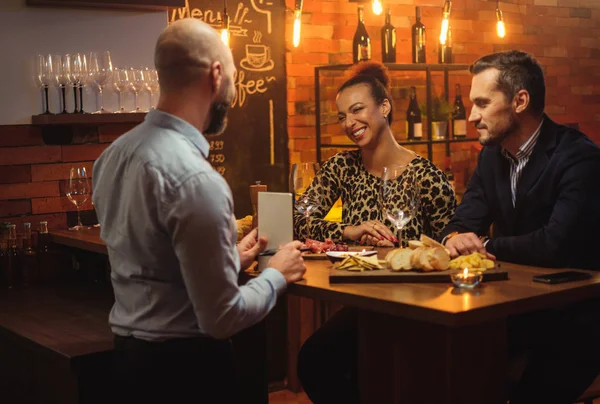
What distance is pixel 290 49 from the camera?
5.75 metres

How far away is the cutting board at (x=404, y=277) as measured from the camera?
252 centimetres

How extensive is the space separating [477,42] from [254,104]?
7.71 feet

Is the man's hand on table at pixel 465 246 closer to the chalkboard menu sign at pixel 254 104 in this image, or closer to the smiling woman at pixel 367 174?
the smiling woman at pixel 367 174

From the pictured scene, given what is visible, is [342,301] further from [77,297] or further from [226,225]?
[77,297]

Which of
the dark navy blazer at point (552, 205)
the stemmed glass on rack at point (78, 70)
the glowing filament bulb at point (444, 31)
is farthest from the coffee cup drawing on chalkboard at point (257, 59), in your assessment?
the dark navy blazer at point (552, 205)

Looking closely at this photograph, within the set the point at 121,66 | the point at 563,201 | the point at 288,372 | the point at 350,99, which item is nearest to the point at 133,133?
the point at 563,201

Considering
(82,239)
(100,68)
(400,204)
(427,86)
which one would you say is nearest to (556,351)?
(400,204)

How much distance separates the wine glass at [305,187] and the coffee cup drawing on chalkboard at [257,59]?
134cm

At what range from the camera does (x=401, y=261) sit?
2623 mm

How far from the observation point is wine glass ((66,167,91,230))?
160 inches

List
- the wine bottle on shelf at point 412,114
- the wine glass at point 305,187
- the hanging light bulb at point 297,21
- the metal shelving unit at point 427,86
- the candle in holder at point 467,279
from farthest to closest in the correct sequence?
1. the wine bottle on shelf at point 412,114
2. the metal shelving unit at point 427,86
3. the hanging light bulb at point 297,21
4. the wine glass at point 305,187
5. the candle in holder at point 467,279

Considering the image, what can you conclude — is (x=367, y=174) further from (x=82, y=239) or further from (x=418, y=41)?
(x=418, y=41)

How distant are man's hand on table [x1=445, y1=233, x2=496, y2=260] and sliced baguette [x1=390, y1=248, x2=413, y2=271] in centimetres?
33

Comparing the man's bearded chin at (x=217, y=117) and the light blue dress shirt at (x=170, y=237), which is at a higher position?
the man's bearded chin at (x=217, y=117)
